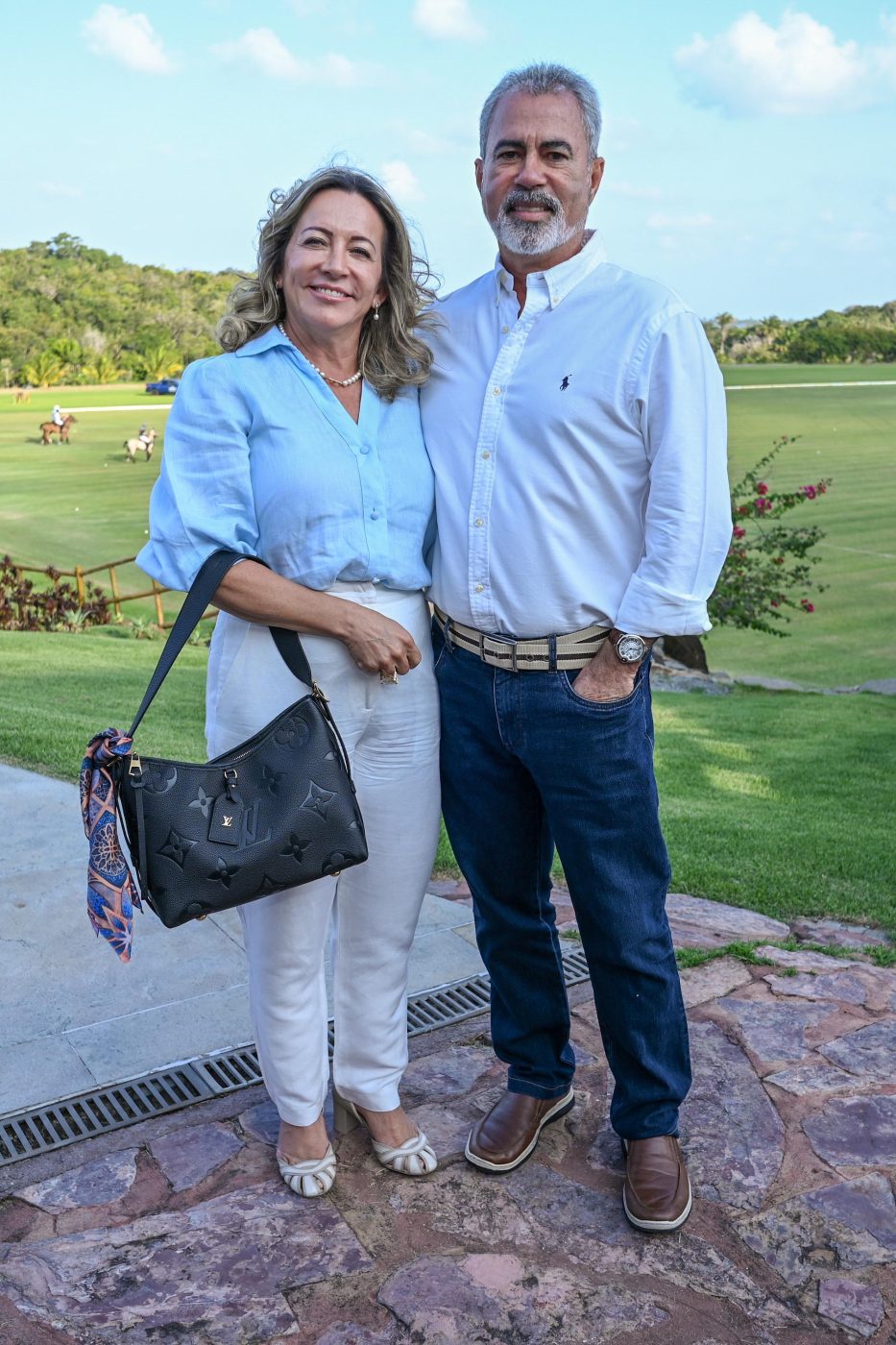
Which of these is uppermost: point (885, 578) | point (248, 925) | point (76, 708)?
point (248, 925)

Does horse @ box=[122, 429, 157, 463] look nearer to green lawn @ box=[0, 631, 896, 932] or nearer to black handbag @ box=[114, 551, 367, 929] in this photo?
green lawn @ box=[0, 631, 896, 932]

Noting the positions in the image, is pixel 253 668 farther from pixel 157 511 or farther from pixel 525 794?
pixel 525 794

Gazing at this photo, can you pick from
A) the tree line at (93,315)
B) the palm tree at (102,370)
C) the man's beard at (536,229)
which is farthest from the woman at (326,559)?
the palm tree at (102,370)

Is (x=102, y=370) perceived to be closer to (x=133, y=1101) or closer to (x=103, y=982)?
(x=103, y=982)

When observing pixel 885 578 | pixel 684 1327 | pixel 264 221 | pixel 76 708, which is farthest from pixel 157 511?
pixel 885 578

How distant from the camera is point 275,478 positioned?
6.62ft

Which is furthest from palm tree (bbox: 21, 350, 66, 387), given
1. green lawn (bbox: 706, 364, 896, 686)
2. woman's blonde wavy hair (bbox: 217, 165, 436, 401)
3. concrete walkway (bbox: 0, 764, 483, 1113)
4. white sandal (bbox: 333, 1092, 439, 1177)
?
white sandal (bbox: 333, 1092, 439, 1177)

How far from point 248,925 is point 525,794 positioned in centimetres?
58

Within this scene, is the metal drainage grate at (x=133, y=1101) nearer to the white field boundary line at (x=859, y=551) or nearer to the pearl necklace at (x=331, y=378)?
the pearl necklace at (x=331, y=378)

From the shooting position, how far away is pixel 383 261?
218cm

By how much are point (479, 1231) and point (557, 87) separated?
206 cm

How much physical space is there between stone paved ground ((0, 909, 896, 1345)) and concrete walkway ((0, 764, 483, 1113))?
0.98 feet

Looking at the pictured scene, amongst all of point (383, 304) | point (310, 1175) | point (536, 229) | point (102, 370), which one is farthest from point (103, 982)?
point (102, 370)

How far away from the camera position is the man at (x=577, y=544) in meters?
2.03
